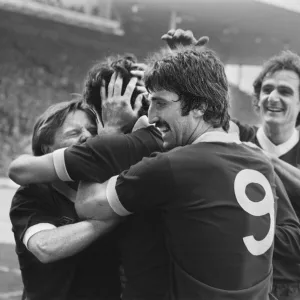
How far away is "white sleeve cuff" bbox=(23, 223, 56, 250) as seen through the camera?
1.86 m

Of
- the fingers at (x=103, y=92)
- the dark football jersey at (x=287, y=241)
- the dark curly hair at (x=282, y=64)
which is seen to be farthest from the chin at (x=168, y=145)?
the dark curly hair at (x=282, y=64)

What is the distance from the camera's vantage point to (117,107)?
1.84 m

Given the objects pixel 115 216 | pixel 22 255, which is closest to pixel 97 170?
pixel 115 216

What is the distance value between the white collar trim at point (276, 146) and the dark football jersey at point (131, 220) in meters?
1.23

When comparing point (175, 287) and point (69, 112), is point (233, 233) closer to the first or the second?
point (175, 287)

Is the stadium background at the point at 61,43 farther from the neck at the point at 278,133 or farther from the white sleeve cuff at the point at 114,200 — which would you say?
the white sleeve cuff at the point at 114,200

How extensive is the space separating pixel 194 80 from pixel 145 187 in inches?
14.8

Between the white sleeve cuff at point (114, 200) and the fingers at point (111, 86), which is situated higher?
the fingers at point (111, 86)

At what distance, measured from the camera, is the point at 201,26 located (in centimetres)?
2248

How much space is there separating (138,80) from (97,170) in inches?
16.0

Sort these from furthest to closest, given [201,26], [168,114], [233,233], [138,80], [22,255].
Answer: [201,26] < [22,255] < [138,80] < [168,114] < [233,233]

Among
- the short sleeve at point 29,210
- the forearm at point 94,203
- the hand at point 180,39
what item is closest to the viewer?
the forearm at point 94,203

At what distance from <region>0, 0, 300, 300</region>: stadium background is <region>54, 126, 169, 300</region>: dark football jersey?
1479 cm

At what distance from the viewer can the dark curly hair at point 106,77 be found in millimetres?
1899
